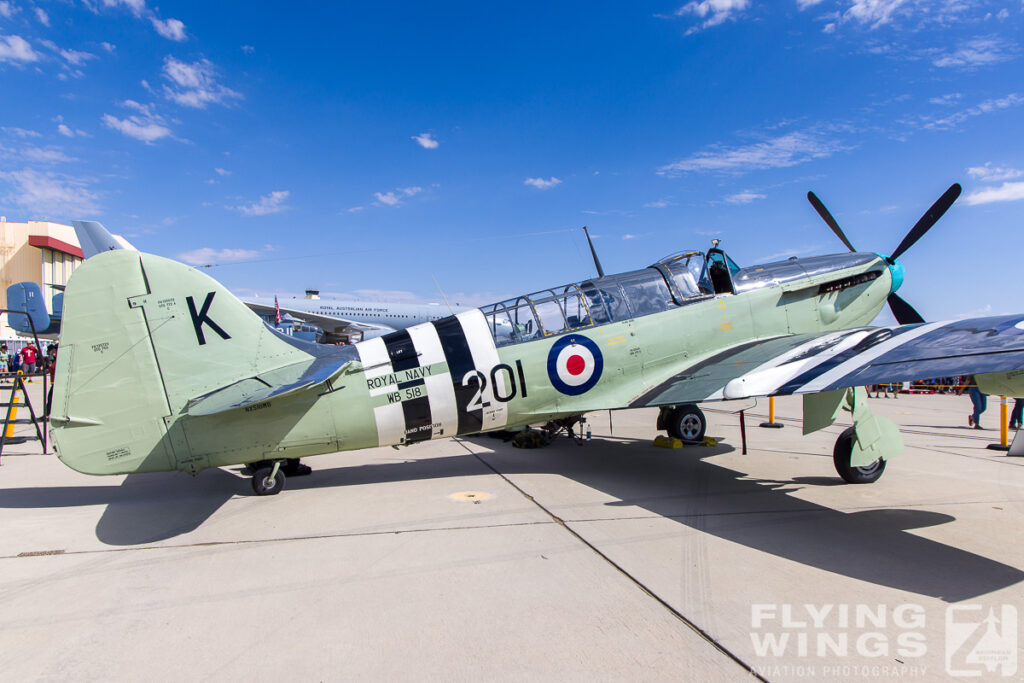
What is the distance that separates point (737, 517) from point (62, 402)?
6.68 meters

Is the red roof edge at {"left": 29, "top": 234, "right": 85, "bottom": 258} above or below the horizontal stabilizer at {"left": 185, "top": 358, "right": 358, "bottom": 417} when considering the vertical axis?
above

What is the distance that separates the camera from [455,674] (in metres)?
2.72

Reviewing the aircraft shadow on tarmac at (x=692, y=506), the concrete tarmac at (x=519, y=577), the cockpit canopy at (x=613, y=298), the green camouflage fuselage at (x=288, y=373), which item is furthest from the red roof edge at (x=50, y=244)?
the cockpit canopy at (x=613, y=298)

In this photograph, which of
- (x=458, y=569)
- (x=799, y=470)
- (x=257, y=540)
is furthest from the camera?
(x=799, y=470)

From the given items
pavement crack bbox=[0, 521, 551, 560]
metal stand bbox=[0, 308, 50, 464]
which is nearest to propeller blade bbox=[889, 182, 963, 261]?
pavement crack bbox=[0, 521, 551, 560]

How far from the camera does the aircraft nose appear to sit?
8.21m

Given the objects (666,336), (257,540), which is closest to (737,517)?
(666,336)

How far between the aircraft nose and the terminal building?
73.6m

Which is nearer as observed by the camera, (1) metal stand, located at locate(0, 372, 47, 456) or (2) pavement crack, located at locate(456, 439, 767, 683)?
(2) pavement crack, located at locate(456, 439, 767, 683)

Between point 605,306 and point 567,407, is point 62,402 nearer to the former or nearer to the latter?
point 567,407

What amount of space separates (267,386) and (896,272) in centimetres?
913

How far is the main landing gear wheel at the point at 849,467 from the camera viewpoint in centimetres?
627

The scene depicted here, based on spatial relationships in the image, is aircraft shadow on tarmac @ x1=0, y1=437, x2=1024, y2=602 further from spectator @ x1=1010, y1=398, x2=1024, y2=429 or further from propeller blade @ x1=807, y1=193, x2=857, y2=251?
spectator @ x1=1010, y1=398, x2=1024, y2=429

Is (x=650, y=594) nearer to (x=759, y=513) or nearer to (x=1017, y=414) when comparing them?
(x=759, y=513)
